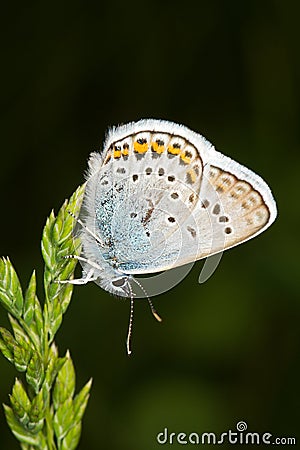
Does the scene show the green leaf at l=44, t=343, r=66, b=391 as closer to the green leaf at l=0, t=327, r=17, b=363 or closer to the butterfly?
the green leaf at l=0, t=327, r=17, b=363

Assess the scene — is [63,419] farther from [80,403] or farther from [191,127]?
[191,127]

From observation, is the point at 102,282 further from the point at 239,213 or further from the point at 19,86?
the point at 19,86

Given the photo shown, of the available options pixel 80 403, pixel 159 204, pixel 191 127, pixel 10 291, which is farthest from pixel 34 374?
pixel 191 127

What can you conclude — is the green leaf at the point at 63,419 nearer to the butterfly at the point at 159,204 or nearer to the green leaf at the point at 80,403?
the green leaf at the point at 80,403

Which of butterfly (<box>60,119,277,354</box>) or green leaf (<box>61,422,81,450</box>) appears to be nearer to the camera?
green leaf (<box>61,422,81,450</box>)

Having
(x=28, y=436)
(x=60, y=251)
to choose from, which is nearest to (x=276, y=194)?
(x=60, y=251)

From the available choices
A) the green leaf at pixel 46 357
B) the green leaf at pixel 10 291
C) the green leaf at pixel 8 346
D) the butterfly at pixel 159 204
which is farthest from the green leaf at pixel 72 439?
the butterfly at pixel 159 204

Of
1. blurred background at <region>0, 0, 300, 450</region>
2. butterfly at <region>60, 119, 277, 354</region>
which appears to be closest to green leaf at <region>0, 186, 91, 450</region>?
butterfly at <region>60, 119, 277, 354</region>
